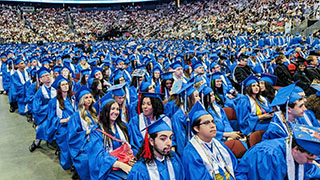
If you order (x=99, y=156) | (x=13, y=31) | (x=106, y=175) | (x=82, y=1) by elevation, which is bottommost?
(x=106, y=175)

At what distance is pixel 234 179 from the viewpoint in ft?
7.92

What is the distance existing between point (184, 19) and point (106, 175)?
36.0 meters

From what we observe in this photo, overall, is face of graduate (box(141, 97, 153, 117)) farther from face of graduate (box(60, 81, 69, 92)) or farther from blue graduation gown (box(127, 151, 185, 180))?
face of graduate (box(60, 81, 69, 92))

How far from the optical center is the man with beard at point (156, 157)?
2.27m

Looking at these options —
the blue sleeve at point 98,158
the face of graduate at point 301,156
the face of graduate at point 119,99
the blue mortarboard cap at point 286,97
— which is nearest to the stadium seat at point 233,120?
the blue mortarboard cap at point 286,97

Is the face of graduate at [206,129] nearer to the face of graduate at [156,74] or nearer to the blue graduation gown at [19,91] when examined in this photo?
the face of graduate at [156,74]

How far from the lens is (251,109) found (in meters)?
4.20

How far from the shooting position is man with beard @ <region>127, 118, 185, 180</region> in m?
2.27

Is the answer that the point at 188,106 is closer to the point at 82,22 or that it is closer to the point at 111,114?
the point at 111,114

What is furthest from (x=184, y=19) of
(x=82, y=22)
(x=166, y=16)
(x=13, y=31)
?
(x=13, y=31)

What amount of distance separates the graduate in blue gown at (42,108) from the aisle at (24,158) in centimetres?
27

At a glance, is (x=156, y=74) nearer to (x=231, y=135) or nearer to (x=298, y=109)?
(x=231, y=135)

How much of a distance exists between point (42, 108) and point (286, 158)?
4263 millimetres

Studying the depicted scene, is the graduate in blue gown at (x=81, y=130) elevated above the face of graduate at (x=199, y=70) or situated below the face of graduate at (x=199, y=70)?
below
